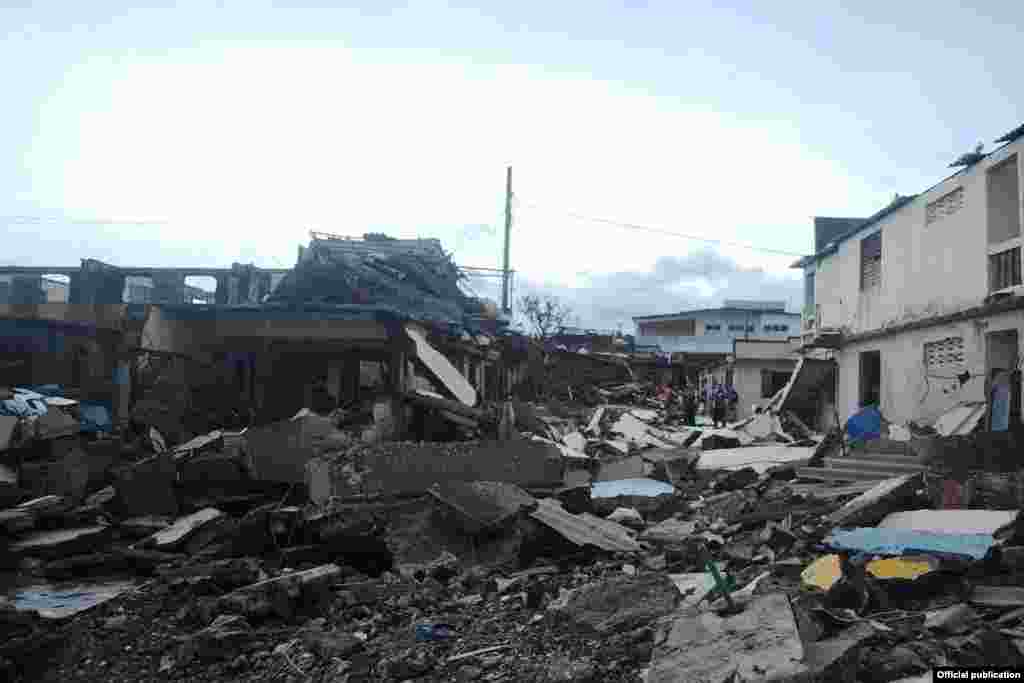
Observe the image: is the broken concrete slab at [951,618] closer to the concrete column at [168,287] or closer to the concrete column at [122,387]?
the concrete column at [122,387]

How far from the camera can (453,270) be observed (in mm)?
19469

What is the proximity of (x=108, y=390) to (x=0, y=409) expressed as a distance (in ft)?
9.23

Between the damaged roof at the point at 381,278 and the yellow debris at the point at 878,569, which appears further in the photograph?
the damaged roof at the point at 381,278

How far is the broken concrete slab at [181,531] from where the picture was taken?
726 centimetres

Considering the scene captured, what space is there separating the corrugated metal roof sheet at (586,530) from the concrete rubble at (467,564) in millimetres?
27

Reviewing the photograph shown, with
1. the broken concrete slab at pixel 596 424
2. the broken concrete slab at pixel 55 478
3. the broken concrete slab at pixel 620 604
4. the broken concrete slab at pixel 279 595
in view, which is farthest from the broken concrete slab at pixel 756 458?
the broken concrete slab at pixel 55 478

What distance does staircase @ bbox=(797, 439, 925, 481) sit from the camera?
9.88 metres

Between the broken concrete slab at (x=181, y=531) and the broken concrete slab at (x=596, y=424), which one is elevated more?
the broken concrete slab at (x=596, y=424)

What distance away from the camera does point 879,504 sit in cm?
708

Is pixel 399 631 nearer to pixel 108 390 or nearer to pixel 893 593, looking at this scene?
pixel 893 593

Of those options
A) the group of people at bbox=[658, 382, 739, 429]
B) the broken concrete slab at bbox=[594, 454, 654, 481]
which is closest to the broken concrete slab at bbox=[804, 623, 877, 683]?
the broken concrete slab at bbox=[594, 454, 654, 481]

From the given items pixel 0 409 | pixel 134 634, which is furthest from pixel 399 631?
pixel 0 409

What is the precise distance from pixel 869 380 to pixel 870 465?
30.4 ft

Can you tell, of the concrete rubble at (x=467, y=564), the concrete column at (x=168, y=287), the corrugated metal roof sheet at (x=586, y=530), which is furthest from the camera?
the concrete column at (x=168, y=287)
